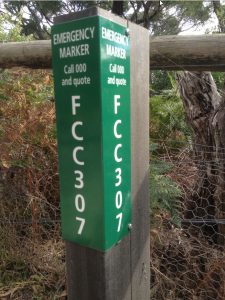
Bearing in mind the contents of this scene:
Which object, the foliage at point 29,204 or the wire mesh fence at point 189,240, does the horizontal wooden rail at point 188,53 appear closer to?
the wire mesh fence at point 189,240

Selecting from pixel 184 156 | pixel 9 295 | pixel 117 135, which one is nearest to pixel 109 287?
pixel 117 135

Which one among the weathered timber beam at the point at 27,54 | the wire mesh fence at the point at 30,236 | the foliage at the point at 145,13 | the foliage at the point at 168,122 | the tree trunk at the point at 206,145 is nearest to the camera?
the weathered timber beam at the point at 27,54

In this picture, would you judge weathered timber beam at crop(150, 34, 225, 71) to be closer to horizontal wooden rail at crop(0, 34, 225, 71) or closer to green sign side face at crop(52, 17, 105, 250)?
horizontal wooden rail at crop(0, 34, 225, 71)

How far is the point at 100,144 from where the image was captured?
104 centimetres

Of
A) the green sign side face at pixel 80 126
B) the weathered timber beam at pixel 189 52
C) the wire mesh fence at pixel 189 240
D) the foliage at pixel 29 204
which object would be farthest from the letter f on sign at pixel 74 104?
the foliage at pixel 29 204

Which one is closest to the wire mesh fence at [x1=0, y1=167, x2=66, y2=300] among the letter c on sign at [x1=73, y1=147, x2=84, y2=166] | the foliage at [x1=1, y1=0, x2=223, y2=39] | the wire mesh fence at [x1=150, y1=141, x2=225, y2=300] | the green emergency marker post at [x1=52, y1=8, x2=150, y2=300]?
the wire mesh fence at [x1=150, y1=141, x2=225, y2=300]

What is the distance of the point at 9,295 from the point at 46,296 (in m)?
0.23

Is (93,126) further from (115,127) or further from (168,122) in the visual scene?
(168,122)

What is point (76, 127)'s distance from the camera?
3.58ft

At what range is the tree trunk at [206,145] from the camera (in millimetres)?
2191

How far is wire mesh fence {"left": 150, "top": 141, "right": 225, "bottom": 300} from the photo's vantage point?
6.43 ft

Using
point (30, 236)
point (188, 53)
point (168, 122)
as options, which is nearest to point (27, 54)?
point (188, 53)

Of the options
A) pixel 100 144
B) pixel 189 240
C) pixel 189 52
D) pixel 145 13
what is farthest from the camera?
pixel 145 13

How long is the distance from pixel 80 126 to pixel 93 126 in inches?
2.3
